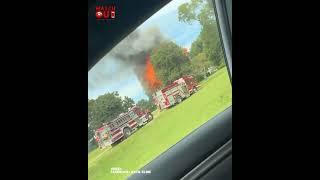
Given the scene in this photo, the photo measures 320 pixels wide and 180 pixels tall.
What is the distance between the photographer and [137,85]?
9.01ft

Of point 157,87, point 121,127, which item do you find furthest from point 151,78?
point 121,127

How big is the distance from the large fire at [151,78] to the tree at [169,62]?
0.05 feet

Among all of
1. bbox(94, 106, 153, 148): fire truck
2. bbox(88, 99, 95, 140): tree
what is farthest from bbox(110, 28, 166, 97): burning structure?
bbox(88, 99, 95, 140): tree

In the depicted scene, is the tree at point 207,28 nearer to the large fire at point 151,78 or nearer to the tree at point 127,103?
the large fire at point 151,78

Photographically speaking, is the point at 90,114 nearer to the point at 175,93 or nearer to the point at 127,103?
the point at 127,103

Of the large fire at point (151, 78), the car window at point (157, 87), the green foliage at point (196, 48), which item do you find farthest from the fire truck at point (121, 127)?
the green foliage at point (196, 48)

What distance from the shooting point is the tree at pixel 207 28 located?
8.88 feet

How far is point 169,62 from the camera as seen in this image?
2.74 meters
